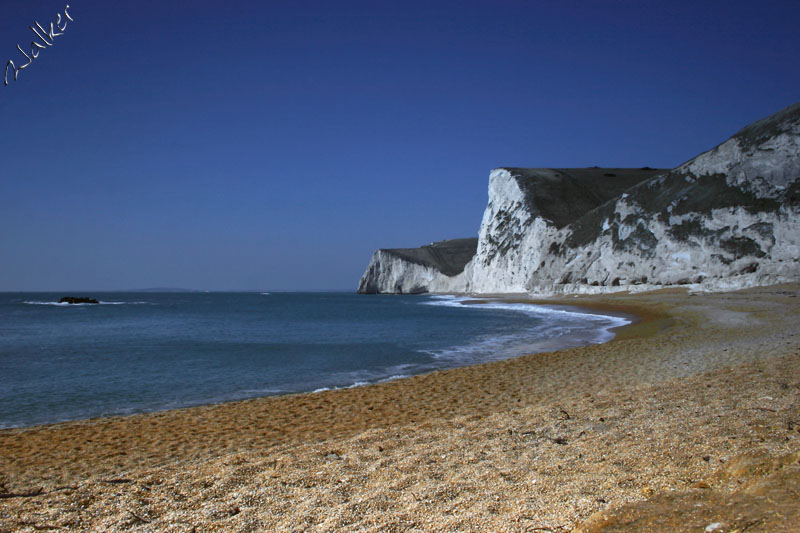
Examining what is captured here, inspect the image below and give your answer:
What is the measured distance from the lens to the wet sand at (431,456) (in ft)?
11.8

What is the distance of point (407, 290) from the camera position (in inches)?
5049

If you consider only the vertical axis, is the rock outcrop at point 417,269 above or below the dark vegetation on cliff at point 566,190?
below

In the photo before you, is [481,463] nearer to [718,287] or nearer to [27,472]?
[27,472]

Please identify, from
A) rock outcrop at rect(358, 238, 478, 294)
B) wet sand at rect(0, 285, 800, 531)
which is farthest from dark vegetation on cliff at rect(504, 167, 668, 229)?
wet sand at rect(0, 285, 800, 531)

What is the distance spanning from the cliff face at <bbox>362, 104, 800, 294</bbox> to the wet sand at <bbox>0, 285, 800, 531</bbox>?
3361 cm

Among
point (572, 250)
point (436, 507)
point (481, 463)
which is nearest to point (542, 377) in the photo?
point (481, 463)

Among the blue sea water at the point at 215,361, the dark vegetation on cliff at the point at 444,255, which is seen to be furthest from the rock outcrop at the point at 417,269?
the blue sea water at the point at 215,361

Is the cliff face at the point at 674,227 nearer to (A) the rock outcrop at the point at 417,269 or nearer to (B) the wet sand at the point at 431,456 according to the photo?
(B) the wet sand at the point at 431,456

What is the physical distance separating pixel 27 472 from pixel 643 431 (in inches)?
284

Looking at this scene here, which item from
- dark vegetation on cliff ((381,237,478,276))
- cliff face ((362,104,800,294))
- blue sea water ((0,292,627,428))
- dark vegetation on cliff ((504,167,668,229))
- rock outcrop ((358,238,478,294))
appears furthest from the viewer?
dark vegetation on cliff ((381,237,478,276))

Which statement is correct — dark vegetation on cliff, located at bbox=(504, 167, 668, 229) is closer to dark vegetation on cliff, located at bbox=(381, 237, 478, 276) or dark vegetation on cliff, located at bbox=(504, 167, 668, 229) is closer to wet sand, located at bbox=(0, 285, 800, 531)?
dark vegetation on cliff, located at bbox=(381, 237, 478, 276)

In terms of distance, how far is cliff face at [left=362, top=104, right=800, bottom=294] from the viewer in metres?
37.6

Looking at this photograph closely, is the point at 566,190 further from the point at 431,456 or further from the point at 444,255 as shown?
the point at 431,456

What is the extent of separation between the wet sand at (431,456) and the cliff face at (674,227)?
1323 inches
